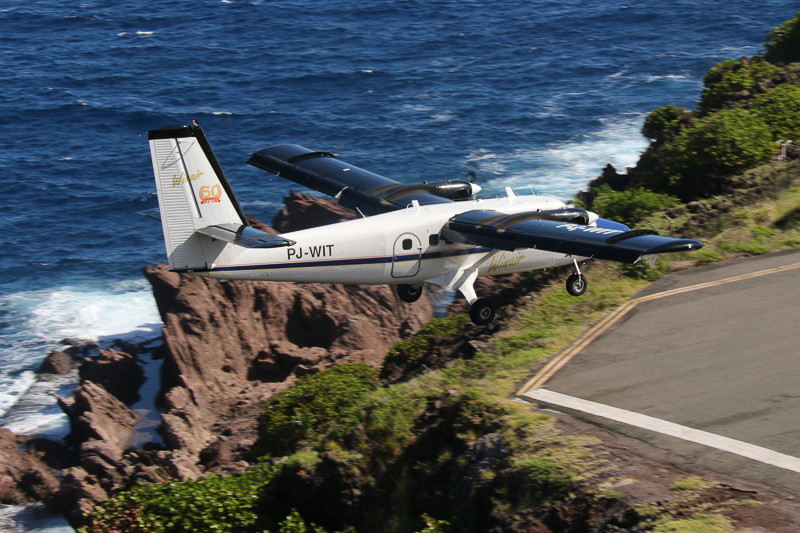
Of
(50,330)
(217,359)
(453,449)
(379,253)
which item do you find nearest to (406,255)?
(379,253)

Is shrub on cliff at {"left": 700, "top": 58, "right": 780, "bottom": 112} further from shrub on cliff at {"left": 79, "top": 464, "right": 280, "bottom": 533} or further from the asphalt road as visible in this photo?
shrub on cliff at {"left": 79, "top": 464, "right": 280, "bottom": 533}

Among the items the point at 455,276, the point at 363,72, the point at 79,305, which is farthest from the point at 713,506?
the point at 363,72

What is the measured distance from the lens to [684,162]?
A: 133ft

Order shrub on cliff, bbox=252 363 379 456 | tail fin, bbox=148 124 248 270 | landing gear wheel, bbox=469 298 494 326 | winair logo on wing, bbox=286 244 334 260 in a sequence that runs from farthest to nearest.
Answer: landing gear wheel, bbox=469 298 494 326 < shrub on cliff, bbox=252 363 379 456 < winair logo on wing, bbox=286 244 334 260 < tail fin, bbox=148 124 248 270

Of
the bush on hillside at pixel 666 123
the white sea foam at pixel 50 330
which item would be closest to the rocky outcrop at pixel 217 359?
the white sea foam at pixel 50 330

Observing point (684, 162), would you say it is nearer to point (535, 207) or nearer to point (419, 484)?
point (535, 207)

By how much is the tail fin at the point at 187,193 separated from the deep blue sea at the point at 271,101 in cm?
1613

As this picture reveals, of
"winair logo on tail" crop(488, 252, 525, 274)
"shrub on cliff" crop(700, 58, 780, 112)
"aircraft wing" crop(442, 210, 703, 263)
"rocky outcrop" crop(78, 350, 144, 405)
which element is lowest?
"rocky outcrop" crop(78, 350, 144, 405)

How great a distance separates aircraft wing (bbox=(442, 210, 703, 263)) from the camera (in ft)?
75.6

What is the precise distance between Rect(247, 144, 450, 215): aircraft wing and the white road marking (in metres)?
10.9

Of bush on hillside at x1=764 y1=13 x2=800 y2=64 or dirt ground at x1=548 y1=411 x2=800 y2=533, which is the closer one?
dirt ground at x1=548 y1=411 x2=800 y2=533

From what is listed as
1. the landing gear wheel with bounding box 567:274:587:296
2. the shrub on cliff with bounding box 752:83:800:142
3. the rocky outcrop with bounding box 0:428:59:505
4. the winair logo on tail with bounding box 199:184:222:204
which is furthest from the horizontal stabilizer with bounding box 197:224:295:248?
the shrub on cliff with bounding box 752:83:800:142

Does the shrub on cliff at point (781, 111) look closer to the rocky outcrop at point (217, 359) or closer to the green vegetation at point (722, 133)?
the green vegetation at point (722, 133)

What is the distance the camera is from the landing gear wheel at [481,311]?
29.3m
